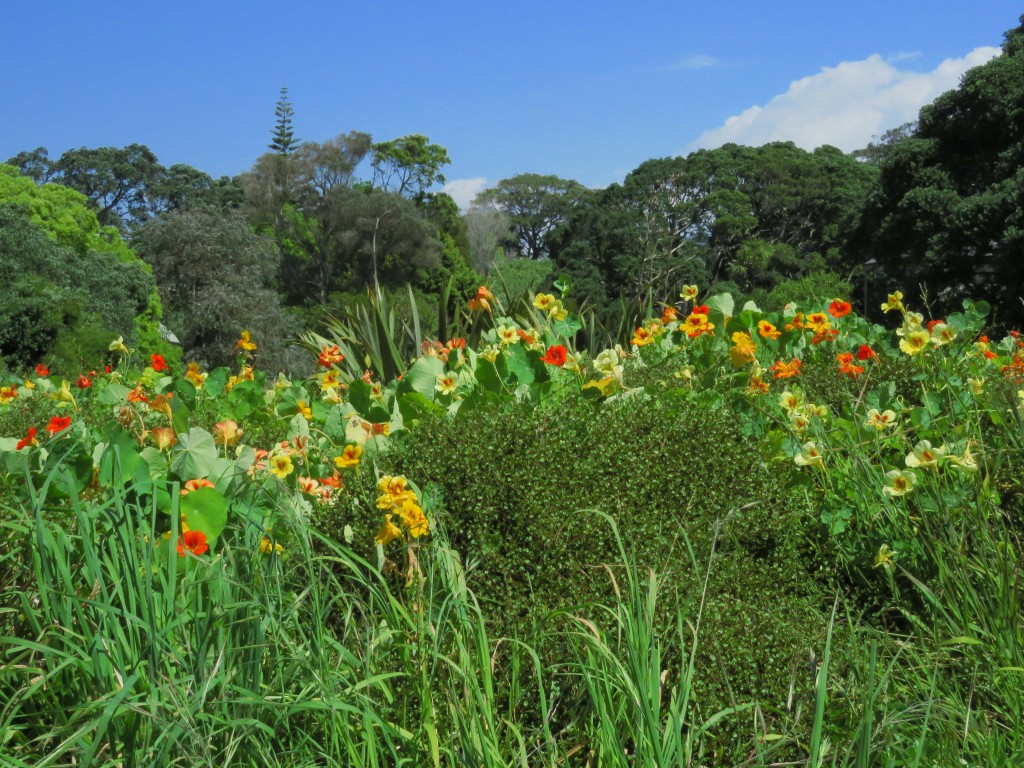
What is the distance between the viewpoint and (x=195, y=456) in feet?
7.82

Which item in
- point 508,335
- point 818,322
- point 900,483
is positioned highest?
point 508,335

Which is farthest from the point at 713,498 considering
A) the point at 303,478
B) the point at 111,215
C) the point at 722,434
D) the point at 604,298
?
the point at 111,215

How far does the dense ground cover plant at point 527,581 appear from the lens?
5.45 ft

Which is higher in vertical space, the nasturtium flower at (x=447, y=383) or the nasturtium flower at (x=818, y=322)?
the nasturtium flower at (x=447, y=383)

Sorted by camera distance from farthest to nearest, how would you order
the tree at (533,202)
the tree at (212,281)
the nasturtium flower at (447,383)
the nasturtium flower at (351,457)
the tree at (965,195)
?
the tree at (533,202), the tree at (212,281), the tree at (965,195), the nasturtium flower at (447,383), the nasturtium flower at (351,457)

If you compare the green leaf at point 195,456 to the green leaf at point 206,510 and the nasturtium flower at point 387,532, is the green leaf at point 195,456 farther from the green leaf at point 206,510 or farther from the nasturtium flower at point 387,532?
the nasturtium flower at point 387,532

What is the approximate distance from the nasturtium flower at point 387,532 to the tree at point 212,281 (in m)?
28.5

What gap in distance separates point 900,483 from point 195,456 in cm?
167

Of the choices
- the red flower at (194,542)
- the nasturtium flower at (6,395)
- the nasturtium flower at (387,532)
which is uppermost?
the nasturtium flower at (6,395)

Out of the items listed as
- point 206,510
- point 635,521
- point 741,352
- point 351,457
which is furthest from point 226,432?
point 741,352

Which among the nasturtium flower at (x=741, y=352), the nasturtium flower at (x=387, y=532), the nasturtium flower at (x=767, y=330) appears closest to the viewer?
the nasturtium flower at (x=387, y=532)

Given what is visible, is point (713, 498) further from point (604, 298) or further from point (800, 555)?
point (604, 298)

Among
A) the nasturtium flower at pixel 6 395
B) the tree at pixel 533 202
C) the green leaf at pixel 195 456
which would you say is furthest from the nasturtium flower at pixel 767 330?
the tree at pixel 533 202

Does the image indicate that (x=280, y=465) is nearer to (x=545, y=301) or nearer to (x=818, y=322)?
(x=545, y=301)
